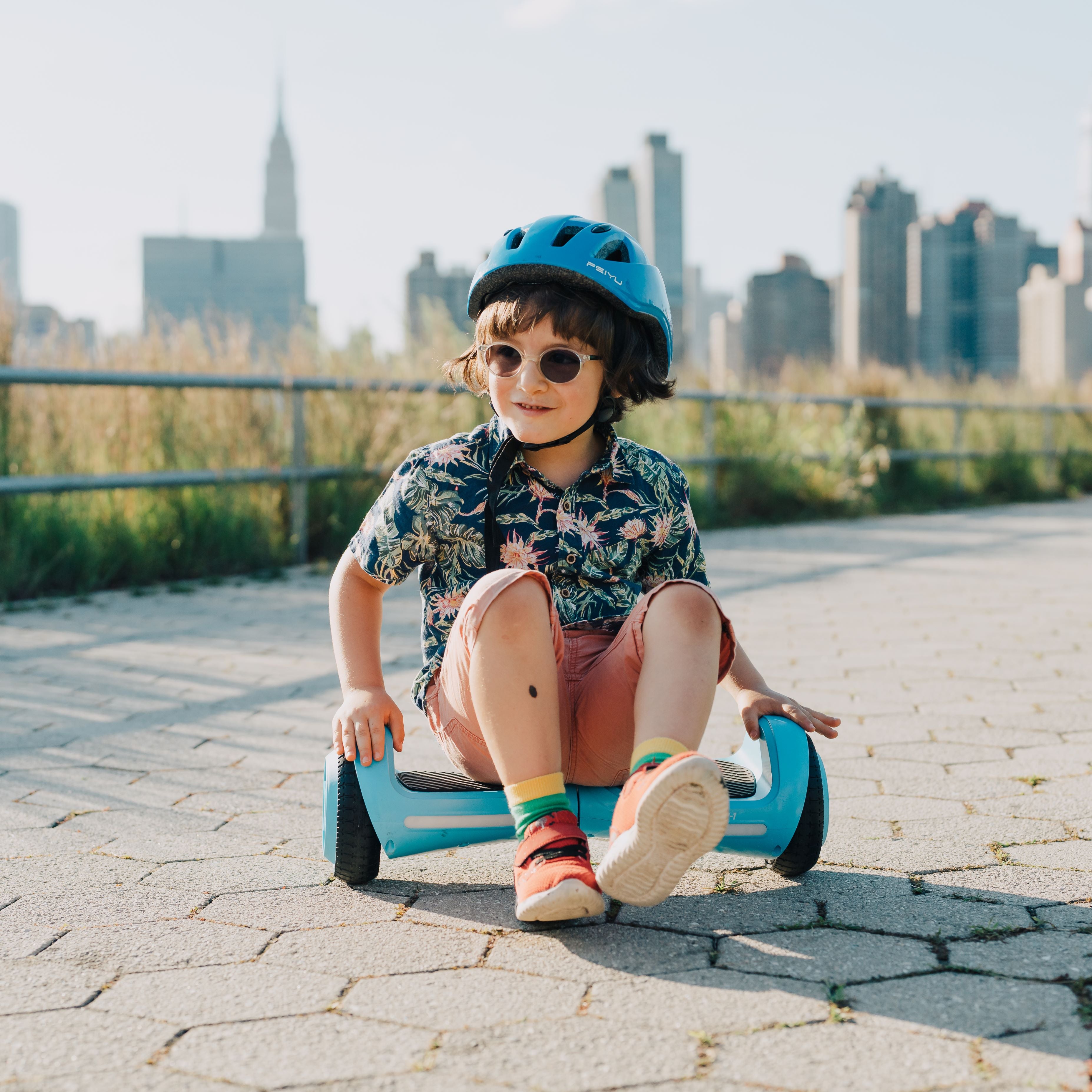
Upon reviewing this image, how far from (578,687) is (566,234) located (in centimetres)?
82

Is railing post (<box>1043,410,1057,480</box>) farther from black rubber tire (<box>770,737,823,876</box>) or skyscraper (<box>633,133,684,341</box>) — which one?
skyscraper (<box>633,133,684,341</box>)

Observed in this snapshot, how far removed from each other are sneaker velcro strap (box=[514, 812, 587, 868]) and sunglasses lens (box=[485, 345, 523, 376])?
0.80 m

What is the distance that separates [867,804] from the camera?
252 cm

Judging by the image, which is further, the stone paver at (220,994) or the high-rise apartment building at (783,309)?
the high-rise apartment building at (783,309)

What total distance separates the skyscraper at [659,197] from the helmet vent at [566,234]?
317 ft

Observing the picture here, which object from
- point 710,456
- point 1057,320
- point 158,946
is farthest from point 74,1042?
point 1057,320

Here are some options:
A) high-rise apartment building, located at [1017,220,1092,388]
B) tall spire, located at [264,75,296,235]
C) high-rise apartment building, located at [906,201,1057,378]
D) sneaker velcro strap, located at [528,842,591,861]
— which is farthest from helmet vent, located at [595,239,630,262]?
tall spire, located at [264,75,296,235]

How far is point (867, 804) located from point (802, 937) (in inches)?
29.9

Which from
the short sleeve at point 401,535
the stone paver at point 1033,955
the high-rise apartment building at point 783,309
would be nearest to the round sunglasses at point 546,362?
the short sleeve at point 401,535

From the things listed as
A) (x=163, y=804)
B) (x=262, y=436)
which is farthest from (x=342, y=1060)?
(x=262, y=436)

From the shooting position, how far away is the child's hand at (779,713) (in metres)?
2.13

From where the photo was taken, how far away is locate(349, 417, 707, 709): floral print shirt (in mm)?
2150

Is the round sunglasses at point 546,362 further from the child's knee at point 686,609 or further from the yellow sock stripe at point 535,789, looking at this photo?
the yellow sock stripe at point 535,789

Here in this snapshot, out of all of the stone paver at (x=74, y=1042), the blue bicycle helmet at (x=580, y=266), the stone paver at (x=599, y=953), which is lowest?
the stone paver at (x=599, y=953)
